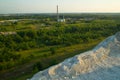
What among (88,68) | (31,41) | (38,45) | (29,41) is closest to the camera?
(88,68)

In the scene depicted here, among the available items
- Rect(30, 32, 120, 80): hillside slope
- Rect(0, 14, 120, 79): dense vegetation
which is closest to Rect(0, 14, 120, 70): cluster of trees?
Rect(0, 14, 120, 79): dense vegetation

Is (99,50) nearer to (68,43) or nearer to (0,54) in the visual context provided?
(0,54)

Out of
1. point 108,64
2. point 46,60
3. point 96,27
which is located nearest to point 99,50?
point 108,64

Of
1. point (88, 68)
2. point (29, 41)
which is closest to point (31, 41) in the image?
point (29, 41)

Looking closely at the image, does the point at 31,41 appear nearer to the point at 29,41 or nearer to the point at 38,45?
the point at 29,41

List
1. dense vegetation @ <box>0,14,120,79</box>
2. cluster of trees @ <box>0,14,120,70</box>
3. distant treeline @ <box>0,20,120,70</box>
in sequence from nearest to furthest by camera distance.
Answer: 1. dense vegetation @ <box>0,14,120,79</box>
2. distant treeline @ <box>0,20,120,70</box>
3. cluster of trees @ <box>0,14,120,70</box>

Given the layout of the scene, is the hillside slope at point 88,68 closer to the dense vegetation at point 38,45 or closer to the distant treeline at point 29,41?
the dense vegetation at point 38,45

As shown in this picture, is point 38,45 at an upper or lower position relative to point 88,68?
lower

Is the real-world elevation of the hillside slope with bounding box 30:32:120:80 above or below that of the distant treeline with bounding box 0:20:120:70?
above

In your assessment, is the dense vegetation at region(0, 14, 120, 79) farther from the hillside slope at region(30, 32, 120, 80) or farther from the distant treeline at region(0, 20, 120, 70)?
the hillside slope at region(30, 32, 120, 80)
